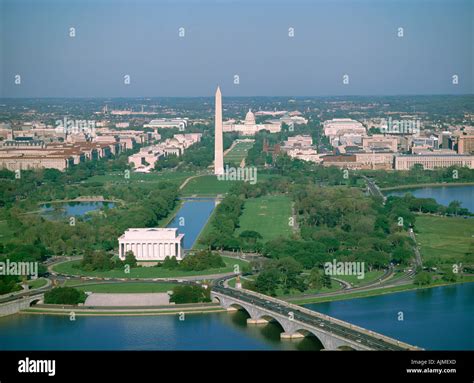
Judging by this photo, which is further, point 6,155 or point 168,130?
point 168,130

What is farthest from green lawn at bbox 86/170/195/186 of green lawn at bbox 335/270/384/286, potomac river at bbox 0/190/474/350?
potomac river at bbox 0/190/474/350

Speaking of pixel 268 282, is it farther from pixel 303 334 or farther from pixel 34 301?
pixel 34 301

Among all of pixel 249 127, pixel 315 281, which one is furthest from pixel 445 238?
pixel 249 127

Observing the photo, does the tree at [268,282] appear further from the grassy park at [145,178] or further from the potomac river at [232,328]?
the grassy park at [145,178]
